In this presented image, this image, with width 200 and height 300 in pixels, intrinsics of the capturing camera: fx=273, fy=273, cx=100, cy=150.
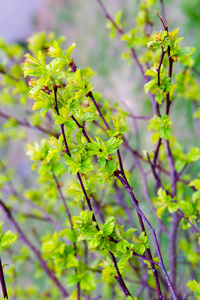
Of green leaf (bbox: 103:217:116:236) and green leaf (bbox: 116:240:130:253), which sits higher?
green leaf (bbox: 103:217:116:236)

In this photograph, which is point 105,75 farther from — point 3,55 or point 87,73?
point 87,73

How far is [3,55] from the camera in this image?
1.71 meters

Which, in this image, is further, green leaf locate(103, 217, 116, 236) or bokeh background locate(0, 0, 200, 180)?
bokeh background locate(0, 0, 200, 180)

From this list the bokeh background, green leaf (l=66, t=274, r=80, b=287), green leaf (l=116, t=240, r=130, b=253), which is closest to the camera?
green leaf (l=116, t=240, r=130, b=253)

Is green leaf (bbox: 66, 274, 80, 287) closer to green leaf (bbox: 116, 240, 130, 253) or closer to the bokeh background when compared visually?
green leaf (bbox: 116, 240, 130, 253)

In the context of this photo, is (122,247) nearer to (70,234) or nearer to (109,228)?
(109,228)

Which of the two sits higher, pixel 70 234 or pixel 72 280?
pixel 70 234

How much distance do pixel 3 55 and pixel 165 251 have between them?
2245 millimetres

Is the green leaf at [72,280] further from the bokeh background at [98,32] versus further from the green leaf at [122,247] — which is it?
the bokeh background at [98,32]

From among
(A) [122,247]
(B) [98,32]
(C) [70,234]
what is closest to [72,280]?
(C) [70,234]

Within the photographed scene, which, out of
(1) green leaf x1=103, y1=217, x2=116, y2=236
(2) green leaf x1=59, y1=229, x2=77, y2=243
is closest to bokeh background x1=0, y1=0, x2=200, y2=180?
(2) green leaf x1=59, y1=229, x2=77, y2=243

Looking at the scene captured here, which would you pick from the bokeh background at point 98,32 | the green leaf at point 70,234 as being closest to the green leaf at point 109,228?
the green leaf at point 70,234

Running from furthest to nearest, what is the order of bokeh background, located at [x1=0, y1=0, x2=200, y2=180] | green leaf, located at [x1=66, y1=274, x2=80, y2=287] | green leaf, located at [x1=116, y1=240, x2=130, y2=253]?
bokeh background, located at [x1=0, y1=0, x2=200, y2=180] → green leaf, located at [x1=66, y1=274, x2=80, y2=287] → green leaf, located at [x1=116, y1=240, x2=130, y2=253]

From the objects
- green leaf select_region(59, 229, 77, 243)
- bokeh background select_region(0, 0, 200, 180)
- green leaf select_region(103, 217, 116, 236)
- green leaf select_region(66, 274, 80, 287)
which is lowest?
green leaf select_region(66, 274, 80, 287)
